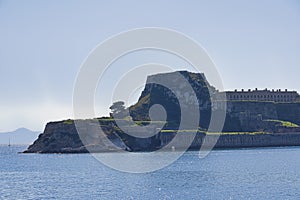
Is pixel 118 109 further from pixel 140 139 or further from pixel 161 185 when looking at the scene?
pixel 161 185

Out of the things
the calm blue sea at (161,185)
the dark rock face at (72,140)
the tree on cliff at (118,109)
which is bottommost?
the calm blue sea at (161,185)

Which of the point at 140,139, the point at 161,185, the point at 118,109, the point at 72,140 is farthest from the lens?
the point at 118,109

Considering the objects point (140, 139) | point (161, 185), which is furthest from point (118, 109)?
point (161, 185)

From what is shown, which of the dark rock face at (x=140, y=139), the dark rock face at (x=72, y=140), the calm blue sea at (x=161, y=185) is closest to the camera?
the calm blue sea at (x=161, y=185)

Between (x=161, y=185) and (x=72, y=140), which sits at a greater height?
(x=72, y=140)

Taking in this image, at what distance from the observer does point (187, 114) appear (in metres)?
198

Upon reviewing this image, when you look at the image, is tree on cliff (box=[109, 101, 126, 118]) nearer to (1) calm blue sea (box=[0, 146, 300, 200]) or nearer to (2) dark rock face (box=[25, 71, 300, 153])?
(2) dark rock face (box=[25, 71, 300, 153])

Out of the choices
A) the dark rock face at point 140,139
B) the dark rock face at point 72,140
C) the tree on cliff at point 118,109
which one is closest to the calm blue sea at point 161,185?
the dark rock face at point 72,140

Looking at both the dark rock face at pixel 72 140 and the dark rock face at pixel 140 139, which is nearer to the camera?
the dark rock face at pixel 72 140

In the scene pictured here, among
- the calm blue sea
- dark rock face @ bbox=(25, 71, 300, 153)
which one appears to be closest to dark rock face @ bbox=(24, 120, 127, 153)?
dark rock face @ bbox=(25, 71, 300, 153)

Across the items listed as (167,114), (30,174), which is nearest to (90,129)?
(167,114)

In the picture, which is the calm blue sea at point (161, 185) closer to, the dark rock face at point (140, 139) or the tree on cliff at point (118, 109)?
the dark rock face at point (140, 139)

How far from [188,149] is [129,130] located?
64.7 ft

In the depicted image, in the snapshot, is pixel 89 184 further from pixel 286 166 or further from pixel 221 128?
pixel 221 128
